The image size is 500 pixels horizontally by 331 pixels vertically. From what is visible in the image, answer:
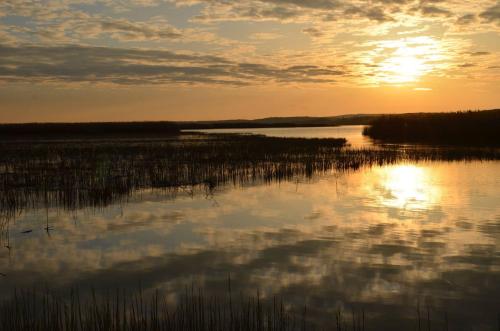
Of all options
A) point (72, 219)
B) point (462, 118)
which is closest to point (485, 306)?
point (72, 219)

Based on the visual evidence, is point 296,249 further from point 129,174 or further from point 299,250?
point 129,174

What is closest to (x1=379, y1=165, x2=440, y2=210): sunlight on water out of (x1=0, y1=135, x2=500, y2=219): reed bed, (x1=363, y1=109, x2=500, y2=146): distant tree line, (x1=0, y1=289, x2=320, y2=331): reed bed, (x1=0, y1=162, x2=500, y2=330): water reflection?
(x1=0, y1=162, x2=500, y2=330): water reflection

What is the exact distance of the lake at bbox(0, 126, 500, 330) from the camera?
7.43 m

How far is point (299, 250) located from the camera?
10117 millimetres

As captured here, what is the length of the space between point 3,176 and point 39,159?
8.96 metres

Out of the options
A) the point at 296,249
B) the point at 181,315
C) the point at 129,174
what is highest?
the point at 129,174

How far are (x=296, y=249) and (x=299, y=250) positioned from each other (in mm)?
100

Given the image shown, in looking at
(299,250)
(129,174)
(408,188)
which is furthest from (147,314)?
(129,174)

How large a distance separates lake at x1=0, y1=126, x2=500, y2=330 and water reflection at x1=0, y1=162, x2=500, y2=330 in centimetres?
2

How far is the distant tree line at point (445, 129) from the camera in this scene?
47.4m

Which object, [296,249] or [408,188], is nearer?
[296,249]

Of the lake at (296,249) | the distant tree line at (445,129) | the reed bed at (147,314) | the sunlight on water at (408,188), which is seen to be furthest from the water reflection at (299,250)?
the distant tree line at (445,129)

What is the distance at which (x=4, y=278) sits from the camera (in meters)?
8.39

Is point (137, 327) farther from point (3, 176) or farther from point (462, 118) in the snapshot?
point (462, 118)
